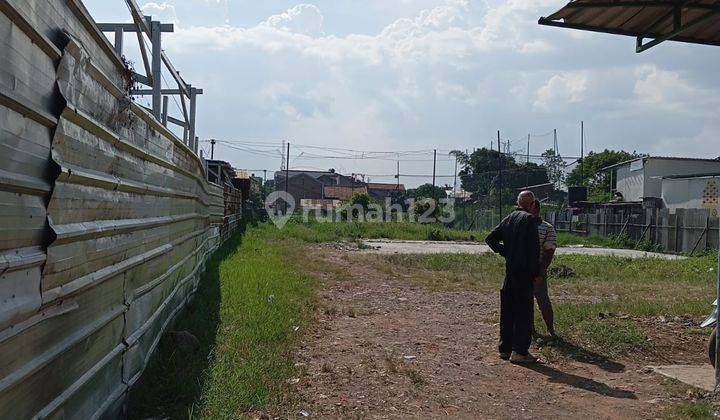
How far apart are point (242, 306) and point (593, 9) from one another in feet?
17.0

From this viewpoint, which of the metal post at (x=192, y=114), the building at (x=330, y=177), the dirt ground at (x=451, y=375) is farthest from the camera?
the building at (x=330, y=177)

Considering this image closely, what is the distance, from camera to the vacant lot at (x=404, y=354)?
15.9ft

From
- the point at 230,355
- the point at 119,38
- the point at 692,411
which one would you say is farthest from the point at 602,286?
the point at 119,38

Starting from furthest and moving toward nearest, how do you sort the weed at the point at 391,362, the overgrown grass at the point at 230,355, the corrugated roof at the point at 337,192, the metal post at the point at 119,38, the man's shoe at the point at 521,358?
the corrugated roof at the point at 337,192 → the man's shoe at the point at 521,358 → the weed at the point at 391,362 → the metal post at the point at 119,38 → the overgrown grass at the point at 230,355

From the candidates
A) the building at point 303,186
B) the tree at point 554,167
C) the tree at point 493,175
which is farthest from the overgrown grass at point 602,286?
the building at point 303,186

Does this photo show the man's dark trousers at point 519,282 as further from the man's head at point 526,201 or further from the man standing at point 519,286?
the man's head at point 526,201

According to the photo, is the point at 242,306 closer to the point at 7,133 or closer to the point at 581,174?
the point at 7,133

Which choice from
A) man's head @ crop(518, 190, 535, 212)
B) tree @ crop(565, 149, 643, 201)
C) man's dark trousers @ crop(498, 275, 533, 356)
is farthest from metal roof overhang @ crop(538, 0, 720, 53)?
tree @ crop(565, 149, 643, 201)

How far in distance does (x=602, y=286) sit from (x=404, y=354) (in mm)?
7990

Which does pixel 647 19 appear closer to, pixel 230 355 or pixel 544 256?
pixel 544 256

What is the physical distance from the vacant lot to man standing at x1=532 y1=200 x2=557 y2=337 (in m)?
0.30

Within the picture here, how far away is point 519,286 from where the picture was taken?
652 centimetres

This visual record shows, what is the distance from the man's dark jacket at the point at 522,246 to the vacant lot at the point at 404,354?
0.94 meters

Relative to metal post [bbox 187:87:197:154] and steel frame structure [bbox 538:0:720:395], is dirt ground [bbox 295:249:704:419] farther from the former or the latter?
metal post [bbox 187:87:197:154]
